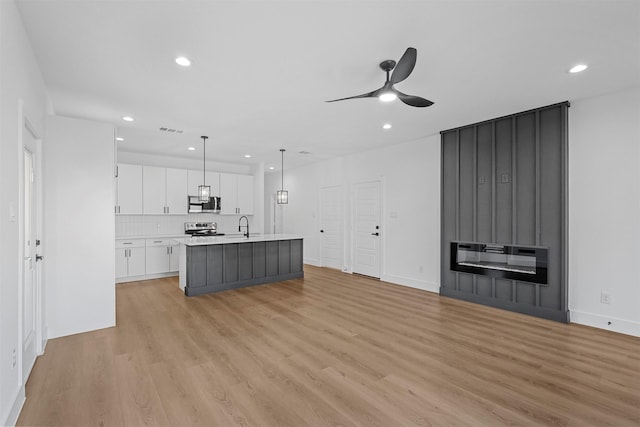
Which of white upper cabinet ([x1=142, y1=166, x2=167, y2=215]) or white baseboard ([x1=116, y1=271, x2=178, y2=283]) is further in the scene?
Answer: white upper cabinet ([x1=142, y1=166, x2=167, y2=215])

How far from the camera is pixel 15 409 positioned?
2074mm

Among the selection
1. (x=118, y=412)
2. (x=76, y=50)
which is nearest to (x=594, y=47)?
(x=76, y=50)

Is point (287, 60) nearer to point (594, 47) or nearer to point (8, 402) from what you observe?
point (594, 47)

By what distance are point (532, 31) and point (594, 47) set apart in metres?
0.72

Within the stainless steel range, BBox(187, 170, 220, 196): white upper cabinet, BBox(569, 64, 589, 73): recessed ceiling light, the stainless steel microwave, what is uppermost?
BBox(569, 64, 589, 73): recessed ceiling light

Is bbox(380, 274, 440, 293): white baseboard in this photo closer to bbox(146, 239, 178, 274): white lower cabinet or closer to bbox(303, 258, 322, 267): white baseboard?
bbox(303, 258, 322, 267): white baseboard

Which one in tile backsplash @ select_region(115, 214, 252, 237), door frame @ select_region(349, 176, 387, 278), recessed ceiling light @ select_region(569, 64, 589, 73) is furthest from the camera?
tile backsplash @ select_region(115, 214, 252, 237)

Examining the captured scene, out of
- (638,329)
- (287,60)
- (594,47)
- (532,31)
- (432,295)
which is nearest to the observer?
(532,31)

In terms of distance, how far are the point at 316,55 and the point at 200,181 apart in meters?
5.56

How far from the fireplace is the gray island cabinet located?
3189mm

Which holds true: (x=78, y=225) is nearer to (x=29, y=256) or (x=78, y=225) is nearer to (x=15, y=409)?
(x=29, y=256)

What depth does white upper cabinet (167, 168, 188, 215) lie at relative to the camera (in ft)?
23.3

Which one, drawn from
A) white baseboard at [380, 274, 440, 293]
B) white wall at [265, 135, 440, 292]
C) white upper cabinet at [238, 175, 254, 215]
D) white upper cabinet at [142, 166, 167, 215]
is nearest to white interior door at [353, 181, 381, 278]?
white wall at [265, 135, 440, 292]

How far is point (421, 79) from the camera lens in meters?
3.22
